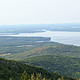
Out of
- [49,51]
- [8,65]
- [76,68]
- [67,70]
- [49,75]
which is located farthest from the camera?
[49,51]

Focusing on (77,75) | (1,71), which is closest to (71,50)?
(77,75)

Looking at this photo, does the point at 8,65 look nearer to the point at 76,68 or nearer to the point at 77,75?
the point at 77,75

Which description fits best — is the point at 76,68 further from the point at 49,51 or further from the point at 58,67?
the point at 49,51

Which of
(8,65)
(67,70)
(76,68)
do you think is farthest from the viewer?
(76,68)

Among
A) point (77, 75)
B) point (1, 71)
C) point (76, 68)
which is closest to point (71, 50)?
point (76, 68)

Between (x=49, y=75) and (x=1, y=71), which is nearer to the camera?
(x=1, y=71)

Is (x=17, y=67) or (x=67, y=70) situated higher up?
(x=17, y=67)

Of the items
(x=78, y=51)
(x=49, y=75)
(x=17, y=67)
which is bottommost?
(x=78, y=51)

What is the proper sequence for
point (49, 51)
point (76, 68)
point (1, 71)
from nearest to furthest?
1. point (1, 71)
2. point (76, 68)
3. point (49, 51)

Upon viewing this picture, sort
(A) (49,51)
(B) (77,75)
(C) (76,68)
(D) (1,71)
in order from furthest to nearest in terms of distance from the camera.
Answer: (A) (49,51)
(C) (76,68)
(B) (77,75)
(D) (1,71)
